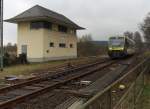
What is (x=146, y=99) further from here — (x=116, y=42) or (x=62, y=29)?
(x=62, y=29)

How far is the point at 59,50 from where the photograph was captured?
40.2m

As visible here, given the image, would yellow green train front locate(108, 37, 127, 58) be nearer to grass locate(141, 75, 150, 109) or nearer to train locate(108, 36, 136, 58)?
train locate(108, 36, 136, 58)

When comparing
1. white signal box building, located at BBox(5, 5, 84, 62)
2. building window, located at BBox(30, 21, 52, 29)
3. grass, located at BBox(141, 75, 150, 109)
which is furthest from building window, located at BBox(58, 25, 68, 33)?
grass, located at BBox(141, 75, 150, 109)

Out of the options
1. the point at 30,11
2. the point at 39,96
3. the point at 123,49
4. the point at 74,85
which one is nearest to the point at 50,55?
the point at 30,11

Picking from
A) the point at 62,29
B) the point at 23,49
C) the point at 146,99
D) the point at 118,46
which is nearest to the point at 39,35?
the point at 23,49

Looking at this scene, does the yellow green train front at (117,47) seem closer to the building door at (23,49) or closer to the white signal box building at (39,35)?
the white signal box building at (39,35)

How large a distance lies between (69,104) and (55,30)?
30.9 m

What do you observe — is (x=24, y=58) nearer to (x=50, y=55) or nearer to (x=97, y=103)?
(x=50, y=55)

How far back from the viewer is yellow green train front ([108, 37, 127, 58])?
37.2m

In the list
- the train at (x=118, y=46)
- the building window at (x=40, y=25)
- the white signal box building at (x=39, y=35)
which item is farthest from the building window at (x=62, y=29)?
the train at (x=118, y=46)

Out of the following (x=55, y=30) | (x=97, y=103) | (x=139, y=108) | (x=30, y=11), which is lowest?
(x=139, y=108)

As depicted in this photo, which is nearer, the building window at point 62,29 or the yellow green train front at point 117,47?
the yellow green train front at point 117,47

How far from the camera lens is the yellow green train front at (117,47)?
37156 mm

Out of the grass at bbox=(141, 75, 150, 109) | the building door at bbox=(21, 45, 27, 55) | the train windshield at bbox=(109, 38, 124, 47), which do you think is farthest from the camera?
the building door at bbox=(21, 45, 27, 55)
